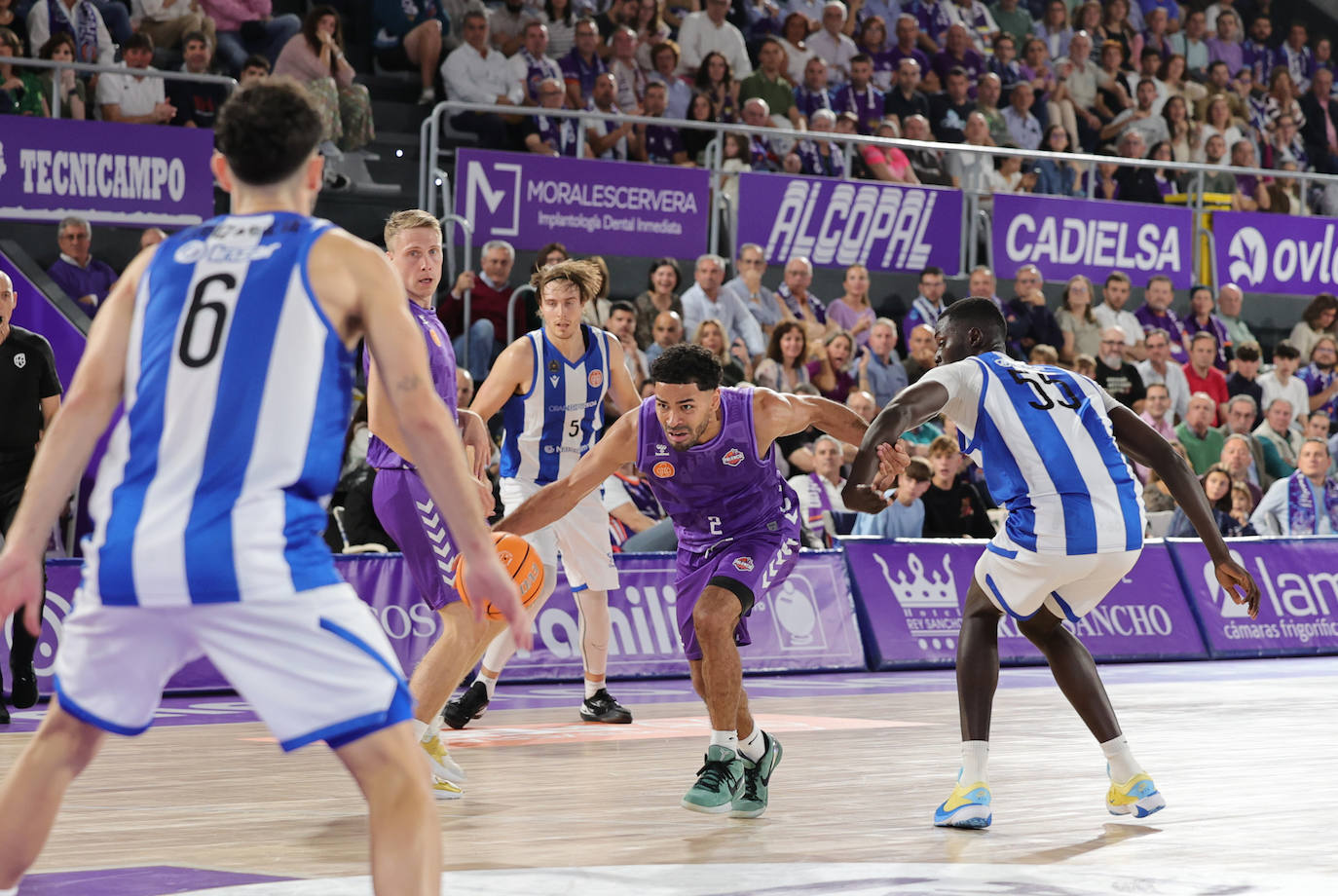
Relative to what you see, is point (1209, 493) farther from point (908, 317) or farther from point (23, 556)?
point (23, 556)

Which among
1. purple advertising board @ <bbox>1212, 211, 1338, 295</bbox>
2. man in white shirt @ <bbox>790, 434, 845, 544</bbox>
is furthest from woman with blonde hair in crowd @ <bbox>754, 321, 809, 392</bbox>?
purple advertising board @ <bbox>1212, 211, 1338, 295</bbox>

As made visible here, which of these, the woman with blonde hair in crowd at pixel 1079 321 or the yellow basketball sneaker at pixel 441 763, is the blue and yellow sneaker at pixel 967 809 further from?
the woman with blonde hair in crowd at pixel 1079 321

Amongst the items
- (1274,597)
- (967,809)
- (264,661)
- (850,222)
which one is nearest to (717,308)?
(850,222)

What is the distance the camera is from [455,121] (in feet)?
51.4

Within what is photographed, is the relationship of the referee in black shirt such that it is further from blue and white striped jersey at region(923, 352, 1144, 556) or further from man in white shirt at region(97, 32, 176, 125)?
blue and white striped jersey at region(923, 352, 1144, 556)

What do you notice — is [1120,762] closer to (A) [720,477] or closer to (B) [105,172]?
(A) [720,477]

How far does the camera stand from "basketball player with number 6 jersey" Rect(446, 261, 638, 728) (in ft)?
29.9

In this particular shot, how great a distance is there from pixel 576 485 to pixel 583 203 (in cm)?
888

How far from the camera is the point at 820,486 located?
13.7 metres

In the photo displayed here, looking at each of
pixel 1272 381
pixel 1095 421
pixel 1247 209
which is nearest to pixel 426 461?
pixel 1095 421

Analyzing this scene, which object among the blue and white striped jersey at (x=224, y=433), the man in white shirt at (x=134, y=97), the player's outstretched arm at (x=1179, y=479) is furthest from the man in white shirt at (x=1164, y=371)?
the blue and white striped jersey at (x=224, y=433)

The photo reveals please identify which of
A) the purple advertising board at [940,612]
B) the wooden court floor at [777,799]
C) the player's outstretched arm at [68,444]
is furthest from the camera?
the purple advertising board at [940,612]

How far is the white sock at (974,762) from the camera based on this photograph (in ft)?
20.8

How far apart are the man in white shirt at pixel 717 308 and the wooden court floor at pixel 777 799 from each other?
501cm
